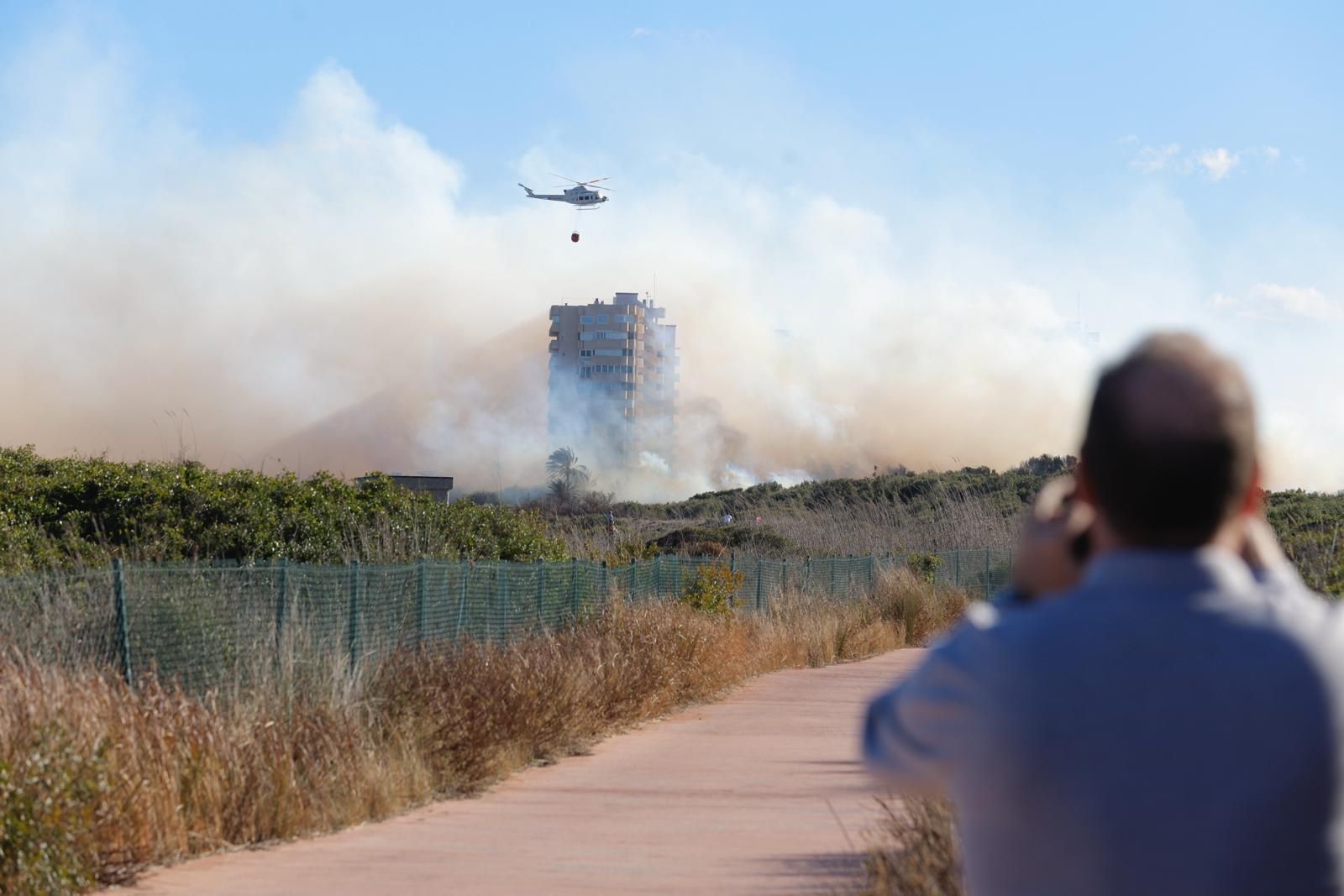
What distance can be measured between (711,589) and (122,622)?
14.9 meters

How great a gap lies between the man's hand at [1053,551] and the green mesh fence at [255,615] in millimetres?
9162

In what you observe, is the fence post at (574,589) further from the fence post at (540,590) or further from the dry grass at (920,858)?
the dry grass at (920,858)

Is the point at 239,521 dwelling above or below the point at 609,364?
below

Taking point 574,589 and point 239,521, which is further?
point 239,521

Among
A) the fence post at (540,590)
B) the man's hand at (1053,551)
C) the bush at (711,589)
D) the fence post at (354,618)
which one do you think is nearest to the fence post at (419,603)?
the fence post at (354,618)

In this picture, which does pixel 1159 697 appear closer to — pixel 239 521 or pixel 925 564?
pixel 239 521

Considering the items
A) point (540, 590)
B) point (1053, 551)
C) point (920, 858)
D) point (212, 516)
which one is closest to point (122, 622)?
point (920, 858)

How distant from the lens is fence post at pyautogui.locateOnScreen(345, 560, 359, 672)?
1335cm

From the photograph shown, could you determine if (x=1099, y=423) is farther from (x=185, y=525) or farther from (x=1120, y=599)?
(x=185, y=525)

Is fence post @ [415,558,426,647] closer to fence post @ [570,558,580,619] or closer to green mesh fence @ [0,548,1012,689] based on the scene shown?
green mesh fence @ [0,548,1012,689]

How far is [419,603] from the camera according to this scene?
14.9m

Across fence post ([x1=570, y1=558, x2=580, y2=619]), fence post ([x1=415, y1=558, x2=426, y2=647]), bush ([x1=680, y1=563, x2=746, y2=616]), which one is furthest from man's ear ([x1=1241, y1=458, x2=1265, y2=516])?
bush ([x1=680, y1=563, x2=746, y2=616])

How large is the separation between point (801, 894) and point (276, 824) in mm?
3648

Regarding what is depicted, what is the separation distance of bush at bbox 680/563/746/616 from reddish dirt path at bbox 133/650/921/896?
26.7 ft
